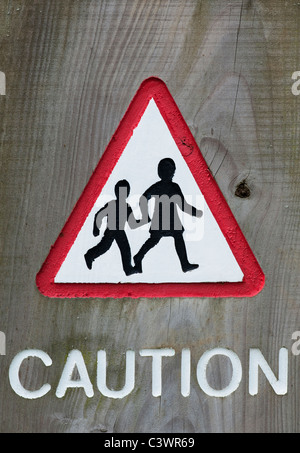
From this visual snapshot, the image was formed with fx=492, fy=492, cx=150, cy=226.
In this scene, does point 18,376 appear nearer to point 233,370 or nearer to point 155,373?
point 155,373

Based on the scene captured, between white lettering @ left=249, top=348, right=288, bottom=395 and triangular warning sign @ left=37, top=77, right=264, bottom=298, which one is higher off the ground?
triangular warning sign @ left=37, top=77, right=264, bottom=298

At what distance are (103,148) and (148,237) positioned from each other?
219mm

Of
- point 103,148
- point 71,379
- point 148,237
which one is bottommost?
point 71,379

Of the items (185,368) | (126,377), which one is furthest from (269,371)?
(126,377)

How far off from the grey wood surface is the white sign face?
61mm

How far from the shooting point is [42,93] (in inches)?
42.3

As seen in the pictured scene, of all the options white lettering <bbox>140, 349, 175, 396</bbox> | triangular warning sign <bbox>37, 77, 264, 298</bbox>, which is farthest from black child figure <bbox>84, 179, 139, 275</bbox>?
white lettering <bbox>140, 349, 175, 396</bbox>

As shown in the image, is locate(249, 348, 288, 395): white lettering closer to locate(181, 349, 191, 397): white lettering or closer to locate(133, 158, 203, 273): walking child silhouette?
locate(181, 349, 191, 397): white lettering

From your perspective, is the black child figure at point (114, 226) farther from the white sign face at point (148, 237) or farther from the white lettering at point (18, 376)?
the white lettering at point (18, 376)

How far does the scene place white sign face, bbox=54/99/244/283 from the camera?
105 centimetres

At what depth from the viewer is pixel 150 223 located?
1066 millimetres

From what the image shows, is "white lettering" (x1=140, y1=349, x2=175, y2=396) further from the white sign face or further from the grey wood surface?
the white sign face
